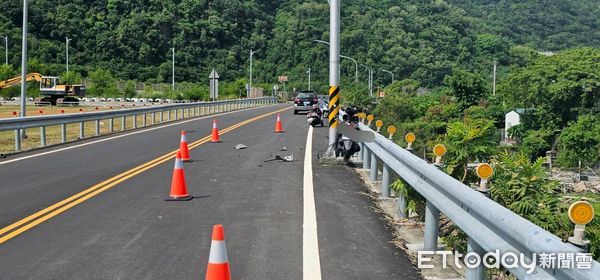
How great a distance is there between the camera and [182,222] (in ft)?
27.0

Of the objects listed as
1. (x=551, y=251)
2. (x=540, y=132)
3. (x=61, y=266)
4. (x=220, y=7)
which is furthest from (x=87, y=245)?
(x=220, y=7)

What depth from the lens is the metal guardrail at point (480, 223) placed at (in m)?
3.69

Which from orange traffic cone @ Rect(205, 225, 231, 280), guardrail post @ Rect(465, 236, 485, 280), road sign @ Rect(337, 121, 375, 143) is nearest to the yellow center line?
orange traffic cone @ Rect(205, 225, 231, 280)

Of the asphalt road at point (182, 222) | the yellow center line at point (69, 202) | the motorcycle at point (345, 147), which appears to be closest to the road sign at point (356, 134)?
the motorcycle at point (345, 147)

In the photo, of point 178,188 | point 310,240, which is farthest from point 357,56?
point 310,240

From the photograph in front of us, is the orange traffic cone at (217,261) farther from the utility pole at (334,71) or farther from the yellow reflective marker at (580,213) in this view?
the utility pole at (334,71)

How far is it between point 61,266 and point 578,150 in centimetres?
6489

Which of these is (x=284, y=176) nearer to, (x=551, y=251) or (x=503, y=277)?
(x=503, y=277)

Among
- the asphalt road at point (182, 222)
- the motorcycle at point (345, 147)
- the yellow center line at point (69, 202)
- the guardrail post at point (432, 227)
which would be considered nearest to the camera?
the asphalt road at point (182, 222)
